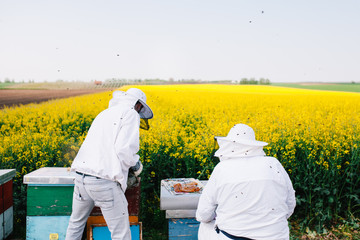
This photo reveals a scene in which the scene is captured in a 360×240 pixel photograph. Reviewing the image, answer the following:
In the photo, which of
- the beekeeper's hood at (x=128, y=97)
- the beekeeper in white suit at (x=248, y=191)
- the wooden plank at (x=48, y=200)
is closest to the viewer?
the beekeeper in white suit at (x=248, y=191)

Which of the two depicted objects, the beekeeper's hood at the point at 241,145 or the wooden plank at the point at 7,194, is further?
the wooden plank at the point at 7,194

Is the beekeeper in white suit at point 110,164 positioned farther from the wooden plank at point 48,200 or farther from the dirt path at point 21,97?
the dirt path at point 21,97

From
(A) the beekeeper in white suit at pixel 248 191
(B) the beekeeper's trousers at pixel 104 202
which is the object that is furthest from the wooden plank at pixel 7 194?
(A) the beekeeper in white suit at pixel 248 191

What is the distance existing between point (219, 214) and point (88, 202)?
137cm

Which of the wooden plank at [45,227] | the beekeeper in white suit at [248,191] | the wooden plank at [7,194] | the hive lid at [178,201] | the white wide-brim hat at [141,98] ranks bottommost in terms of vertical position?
the wooden plank at [45,227]

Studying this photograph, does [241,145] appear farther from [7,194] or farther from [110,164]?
[7,194]

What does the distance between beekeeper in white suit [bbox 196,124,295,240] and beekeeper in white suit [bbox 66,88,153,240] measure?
3.03 feet

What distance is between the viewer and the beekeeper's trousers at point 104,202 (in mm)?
2969

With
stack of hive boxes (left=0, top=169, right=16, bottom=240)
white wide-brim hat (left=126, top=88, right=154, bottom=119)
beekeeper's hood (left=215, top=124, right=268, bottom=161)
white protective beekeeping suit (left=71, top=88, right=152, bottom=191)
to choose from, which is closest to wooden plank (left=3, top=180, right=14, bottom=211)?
stack of hive boxes (left=0, top=169, right=16, bottom=240)

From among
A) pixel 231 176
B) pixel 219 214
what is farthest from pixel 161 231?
pixel 231 176

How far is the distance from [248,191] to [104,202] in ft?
4.72

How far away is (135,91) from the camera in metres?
3.32

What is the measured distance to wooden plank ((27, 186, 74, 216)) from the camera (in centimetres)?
366

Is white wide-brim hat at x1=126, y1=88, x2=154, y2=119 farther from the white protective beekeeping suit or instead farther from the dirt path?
the dirt path
